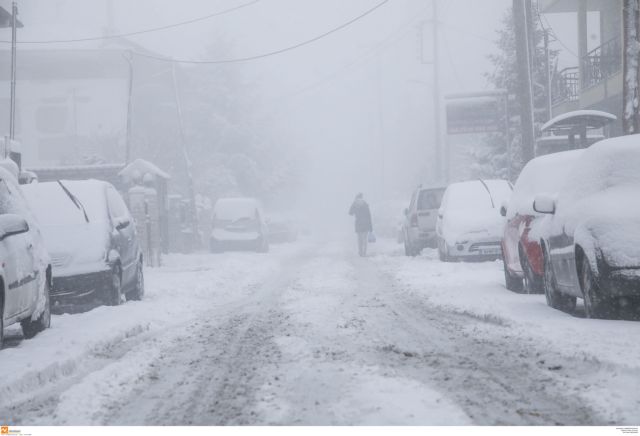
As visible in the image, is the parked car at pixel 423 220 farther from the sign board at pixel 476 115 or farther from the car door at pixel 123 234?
the sign board at pixel 476 115

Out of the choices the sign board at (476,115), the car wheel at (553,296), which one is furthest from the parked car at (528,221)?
the sign board at (476,115)

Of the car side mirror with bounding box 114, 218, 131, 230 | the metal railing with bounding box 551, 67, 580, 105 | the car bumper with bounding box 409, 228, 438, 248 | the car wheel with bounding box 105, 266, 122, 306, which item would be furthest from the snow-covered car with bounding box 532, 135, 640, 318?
the metal railing with bounding box 551, 67, 580, 105

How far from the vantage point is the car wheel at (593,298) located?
863cm

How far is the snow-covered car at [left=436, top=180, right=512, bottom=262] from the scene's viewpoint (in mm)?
18312

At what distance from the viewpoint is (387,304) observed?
11.5 meters

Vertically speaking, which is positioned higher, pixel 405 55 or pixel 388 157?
pixel 405 55

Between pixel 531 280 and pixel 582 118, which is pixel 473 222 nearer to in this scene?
pixel 582 118

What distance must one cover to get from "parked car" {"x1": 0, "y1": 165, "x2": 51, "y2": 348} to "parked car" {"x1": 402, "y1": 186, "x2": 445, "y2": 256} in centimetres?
1348

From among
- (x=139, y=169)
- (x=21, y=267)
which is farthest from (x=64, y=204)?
(x=139, y=169)

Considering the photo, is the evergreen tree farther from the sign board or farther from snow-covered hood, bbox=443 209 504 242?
snow-covered hood, bbox=443 209 504 242

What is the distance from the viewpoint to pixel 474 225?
18.4 m
